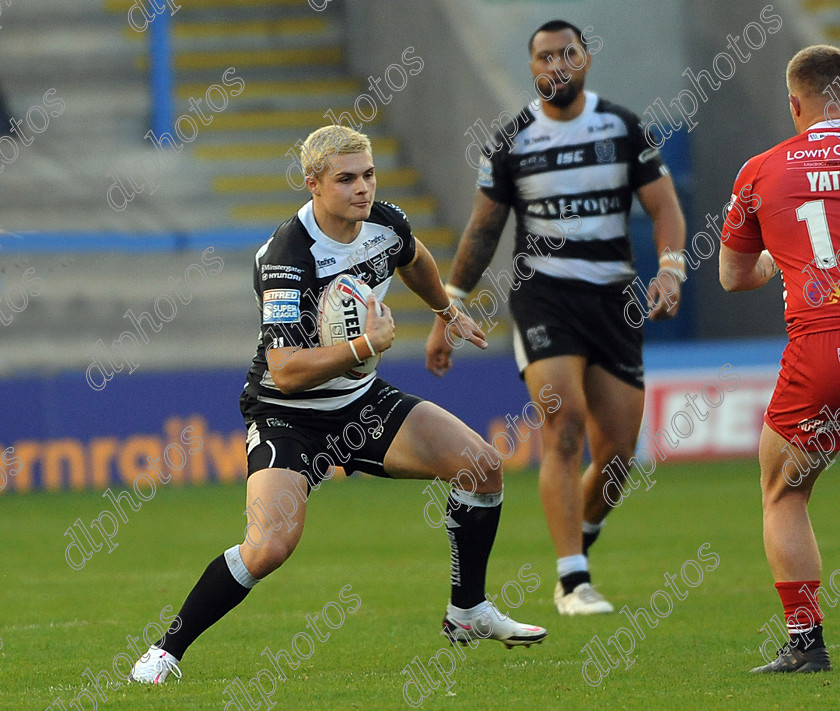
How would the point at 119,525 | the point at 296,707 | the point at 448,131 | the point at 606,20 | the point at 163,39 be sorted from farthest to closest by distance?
the point at 606,20, the point at 448,131, the point at 163,39, the point at 119,525, the point at 296,707

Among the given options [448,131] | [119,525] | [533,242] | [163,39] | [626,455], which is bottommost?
[119,525]

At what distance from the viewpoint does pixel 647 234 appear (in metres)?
18.6

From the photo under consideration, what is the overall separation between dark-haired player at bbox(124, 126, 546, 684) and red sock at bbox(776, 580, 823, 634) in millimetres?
966

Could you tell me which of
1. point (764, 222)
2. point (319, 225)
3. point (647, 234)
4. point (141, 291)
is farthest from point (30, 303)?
point (764, 222)

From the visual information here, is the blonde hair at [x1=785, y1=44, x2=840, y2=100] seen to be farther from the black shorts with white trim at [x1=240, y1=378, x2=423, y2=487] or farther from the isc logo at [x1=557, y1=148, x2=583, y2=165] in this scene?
the isc logo at [x1=557, y1=148, x2=583, y2=165]

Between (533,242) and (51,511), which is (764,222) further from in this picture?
(51,511)

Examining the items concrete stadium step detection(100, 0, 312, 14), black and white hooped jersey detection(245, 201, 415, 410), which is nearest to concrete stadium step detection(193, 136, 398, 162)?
concrete stadium step detection(100, 0, 312, 14)

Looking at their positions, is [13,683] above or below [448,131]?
below

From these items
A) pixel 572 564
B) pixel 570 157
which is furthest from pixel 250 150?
pixel 572 564

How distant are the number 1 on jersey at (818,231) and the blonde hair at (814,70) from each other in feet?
1.29

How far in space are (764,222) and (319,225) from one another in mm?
1602

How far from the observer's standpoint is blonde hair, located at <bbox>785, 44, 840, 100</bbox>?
478 cm

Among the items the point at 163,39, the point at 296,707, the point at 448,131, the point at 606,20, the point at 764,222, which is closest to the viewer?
the point at 296,707

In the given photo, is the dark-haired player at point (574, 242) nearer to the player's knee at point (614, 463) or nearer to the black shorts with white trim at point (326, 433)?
the player's knee at point (614, 463)
